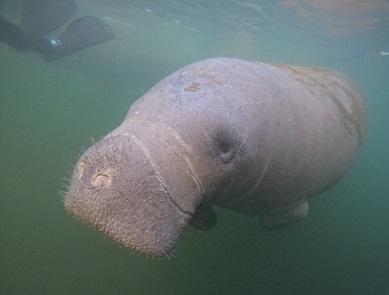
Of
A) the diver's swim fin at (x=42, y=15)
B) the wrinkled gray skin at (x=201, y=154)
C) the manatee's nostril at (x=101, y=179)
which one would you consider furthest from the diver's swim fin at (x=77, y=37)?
the manatee's nostril at (x=101, y=179)

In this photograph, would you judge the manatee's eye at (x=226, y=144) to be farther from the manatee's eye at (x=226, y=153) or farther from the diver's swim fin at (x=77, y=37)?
the diver's swim fin at (x=77, y=37)

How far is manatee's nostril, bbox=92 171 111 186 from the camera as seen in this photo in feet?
5.89

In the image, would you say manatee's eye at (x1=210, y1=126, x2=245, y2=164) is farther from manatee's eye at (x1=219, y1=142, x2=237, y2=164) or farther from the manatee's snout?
the manatee's snout

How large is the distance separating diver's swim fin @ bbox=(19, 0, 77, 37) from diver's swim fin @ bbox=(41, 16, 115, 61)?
5.25 ft

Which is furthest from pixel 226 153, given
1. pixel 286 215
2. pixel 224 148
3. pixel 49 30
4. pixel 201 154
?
pixel 49 30

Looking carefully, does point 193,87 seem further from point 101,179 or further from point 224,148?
point 101,179

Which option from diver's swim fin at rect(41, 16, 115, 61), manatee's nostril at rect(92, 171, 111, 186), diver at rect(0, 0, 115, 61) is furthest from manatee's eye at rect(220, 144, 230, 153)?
diver's swim fin at rect(41, 16, 115, 61)

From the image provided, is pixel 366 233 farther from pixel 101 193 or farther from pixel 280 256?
pixel 101 193

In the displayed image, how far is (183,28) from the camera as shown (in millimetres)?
33094

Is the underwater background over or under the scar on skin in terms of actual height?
under

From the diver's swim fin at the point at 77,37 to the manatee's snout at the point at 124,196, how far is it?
14427 mm

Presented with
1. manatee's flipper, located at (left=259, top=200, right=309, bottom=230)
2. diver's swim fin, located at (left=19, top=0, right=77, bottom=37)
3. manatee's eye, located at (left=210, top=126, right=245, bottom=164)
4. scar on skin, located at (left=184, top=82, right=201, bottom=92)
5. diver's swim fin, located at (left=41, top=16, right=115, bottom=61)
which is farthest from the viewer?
diver's swim fin, located at (left=19, top=0, right=77, bottom=37)

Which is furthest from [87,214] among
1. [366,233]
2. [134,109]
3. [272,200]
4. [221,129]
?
[366,233]

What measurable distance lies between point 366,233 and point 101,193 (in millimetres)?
8945
